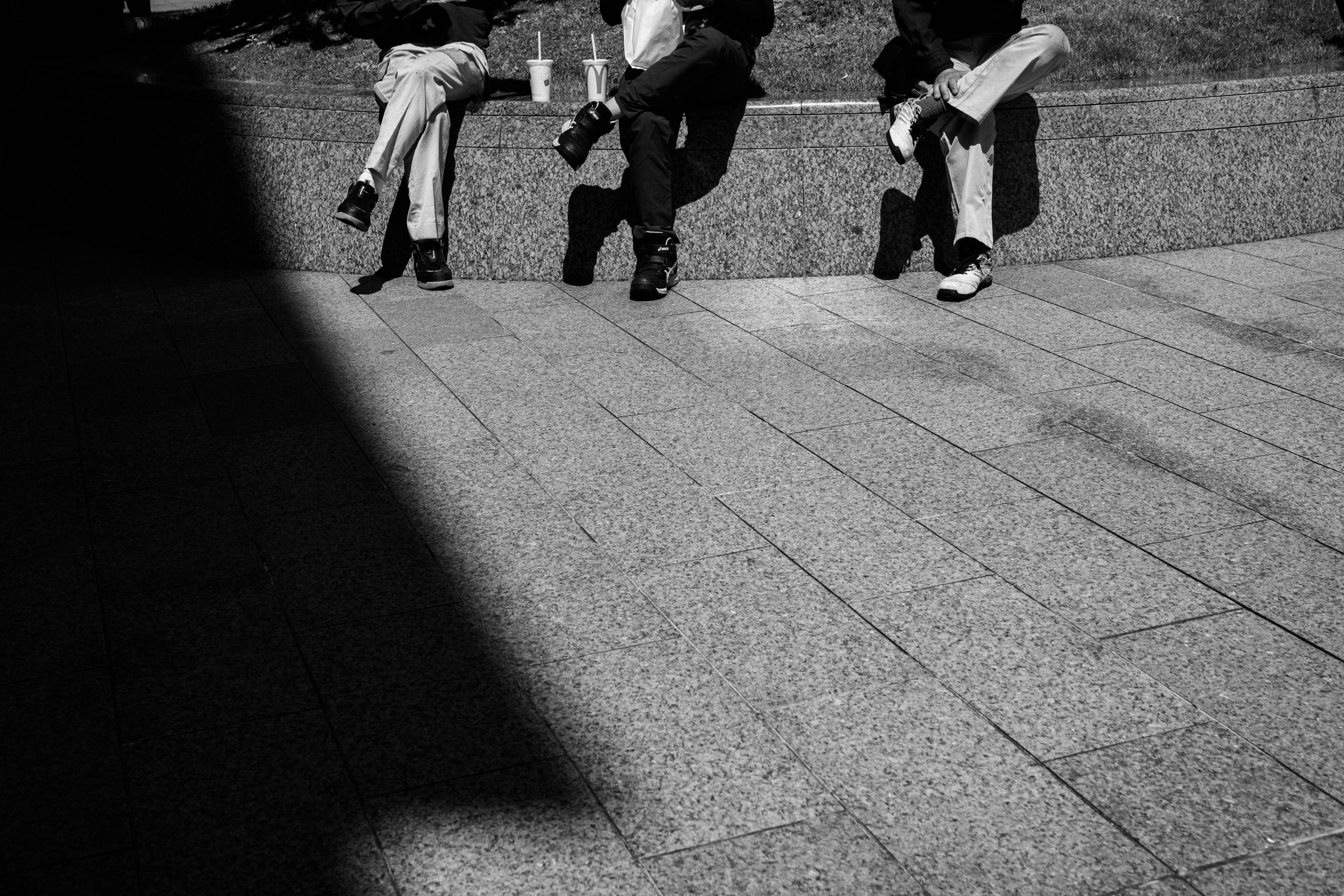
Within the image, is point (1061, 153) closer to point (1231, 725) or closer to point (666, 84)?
point (666, 84)

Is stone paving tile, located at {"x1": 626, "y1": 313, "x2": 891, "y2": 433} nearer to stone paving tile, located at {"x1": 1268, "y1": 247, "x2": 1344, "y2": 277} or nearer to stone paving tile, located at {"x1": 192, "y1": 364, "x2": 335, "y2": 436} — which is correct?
stone paving tile, located at {"x1": 192, "y1": 364, "x2": 335, "y2": 436}

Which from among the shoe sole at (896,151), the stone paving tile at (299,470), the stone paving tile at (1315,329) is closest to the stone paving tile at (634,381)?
the stone paving tile at (299,470)

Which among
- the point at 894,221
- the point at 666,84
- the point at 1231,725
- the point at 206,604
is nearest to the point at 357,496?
the point at 206,604

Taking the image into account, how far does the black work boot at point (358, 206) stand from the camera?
612cm

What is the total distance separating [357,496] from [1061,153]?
4.42 m

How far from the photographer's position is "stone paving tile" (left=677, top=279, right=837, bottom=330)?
613 centimetres

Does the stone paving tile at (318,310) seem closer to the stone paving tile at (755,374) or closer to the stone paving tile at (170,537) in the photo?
the stone paving tile at (755,374)

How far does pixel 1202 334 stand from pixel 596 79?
2.98m

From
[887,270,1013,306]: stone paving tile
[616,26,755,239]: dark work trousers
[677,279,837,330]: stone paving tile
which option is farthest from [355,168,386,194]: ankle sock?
[887,270,1013,306]: stone paving tile

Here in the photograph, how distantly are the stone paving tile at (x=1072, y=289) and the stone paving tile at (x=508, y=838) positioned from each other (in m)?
4.27

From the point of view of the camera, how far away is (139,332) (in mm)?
6160

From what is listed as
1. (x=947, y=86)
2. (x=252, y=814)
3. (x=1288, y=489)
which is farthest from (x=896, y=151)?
(x=252, y=814)

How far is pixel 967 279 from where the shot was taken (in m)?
6.41

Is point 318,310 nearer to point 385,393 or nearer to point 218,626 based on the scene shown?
point 385,393
